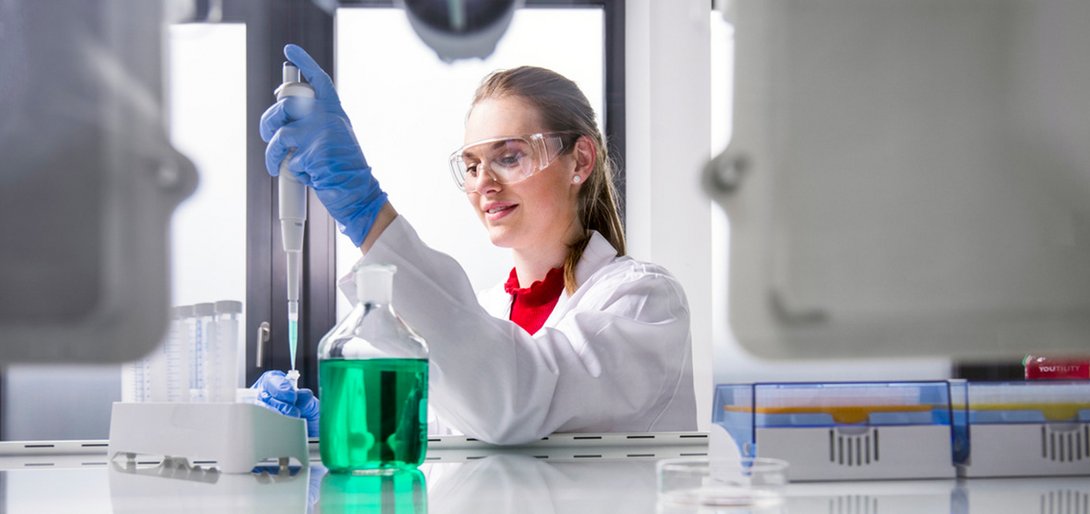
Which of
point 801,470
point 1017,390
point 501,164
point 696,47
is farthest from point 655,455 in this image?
point 696,47

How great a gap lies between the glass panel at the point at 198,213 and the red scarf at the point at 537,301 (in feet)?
3.67

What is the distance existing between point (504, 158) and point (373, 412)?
3.45 ft

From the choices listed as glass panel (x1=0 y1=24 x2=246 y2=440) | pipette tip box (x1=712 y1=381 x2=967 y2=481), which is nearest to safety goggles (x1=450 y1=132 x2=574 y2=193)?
pipette tip box (x1=712 y1=381 x2=967 y2=481)

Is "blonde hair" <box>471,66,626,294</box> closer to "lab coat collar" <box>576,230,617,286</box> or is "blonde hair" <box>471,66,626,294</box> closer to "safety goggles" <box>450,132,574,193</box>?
"lab coat collar" <box>576,230,617,286</box>

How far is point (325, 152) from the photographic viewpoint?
128 cm

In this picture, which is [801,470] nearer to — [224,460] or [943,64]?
[224,460]

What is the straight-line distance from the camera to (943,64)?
1702mm

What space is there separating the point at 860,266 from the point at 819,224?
4.3 inches

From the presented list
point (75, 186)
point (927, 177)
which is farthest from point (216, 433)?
point (75, 186)

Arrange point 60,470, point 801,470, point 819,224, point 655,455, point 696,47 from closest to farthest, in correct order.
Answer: point 801,470 → point 60,470 → point 655,455 → point 819,224 → point 696,47

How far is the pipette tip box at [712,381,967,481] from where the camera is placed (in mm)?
900

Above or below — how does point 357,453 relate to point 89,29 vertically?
below

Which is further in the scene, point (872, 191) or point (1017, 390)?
point (872, 191)

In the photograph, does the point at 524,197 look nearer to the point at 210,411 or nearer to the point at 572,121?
the point at 572,121
